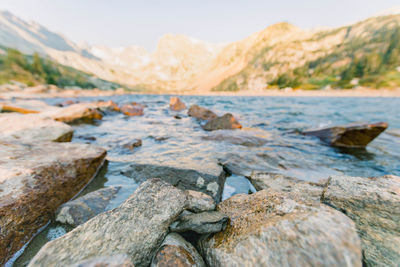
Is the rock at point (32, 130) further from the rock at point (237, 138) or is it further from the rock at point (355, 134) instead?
the rock at point (355, 134)

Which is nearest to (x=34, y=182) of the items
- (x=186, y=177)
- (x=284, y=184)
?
(x=186, y=177)

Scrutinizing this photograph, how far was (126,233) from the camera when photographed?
1822mm

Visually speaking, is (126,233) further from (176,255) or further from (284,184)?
(284,184)

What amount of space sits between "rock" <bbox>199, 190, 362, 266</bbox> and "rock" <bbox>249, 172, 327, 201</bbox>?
4.33 feet

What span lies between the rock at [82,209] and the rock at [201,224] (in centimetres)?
158

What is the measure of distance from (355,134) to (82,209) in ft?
30.0

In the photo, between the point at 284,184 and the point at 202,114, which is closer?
the point at 284,184

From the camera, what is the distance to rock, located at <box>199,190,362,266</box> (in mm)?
1306

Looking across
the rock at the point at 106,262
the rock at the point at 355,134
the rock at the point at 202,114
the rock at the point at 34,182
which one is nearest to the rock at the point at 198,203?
the rock at the point at 106,262

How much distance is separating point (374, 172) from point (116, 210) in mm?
6586

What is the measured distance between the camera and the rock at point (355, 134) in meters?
6.50

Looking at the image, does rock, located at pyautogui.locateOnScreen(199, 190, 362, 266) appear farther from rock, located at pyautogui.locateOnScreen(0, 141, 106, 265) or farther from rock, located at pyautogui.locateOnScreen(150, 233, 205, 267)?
rock, located at pyautogui.locateOnScreen(0, 141, 106, 265)

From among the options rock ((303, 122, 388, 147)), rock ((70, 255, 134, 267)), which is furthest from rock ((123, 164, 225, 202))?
rock ((303, 122, 388, 147))

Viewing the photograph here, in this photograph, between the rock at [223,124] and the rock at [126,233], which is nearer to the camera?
the rock at [126,233]
